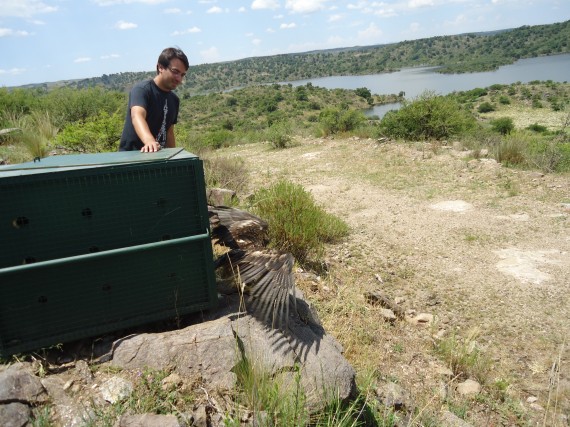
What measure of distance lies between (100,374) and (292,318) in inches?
42.5

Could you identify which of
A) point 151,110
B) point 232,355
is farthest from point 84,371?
point 151,110

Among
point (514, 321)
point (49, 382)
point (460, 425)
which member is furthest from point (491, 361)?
point (49, 382)

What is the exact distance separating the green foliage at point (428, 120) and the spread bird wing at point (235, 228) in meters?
10.3

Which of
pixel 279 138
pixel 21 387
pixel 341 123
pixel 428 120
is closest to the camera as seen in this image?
pixel 21 387

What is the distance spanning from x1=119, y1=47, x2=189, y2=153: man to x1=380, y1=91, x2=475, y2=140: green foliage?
10.3 meters

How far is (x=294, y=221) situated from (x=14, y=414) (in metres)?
3.44

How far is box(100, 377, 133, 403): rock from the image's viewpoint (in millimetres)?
1840

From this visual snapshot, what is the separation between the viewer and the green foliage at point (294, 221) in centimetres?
462

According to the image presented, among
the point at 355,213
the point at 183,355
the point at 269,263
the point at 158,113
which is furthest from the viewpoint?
the point at 355,213

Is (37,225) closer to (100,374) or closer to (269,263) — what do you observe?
(100,374)

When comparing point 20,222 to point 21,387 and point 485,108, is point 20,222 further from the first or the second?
point 485,108

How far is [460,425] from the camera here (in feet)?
8.23

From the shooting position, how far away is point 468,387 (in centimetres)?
303

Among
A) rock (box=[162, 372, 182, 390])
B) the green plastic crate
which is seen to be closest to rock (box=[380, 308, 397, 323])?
the green plastic crate
